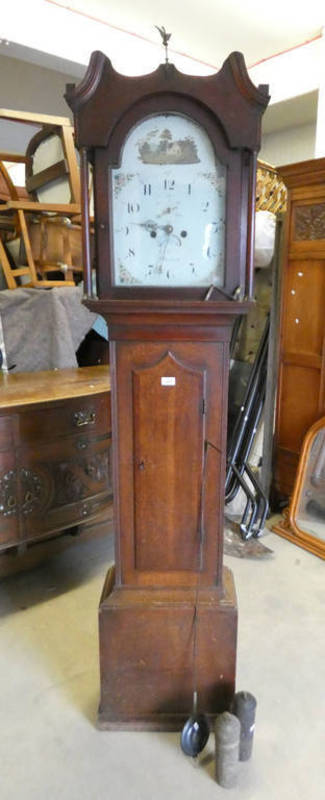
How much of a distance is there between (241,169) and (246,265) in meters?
0.22

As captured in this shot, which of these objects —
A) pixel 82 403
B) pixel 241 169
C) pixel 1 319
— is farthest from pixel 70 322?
pixel 241 169

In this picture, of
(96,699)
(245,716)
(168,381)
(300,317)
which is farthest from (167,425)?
(300,317)

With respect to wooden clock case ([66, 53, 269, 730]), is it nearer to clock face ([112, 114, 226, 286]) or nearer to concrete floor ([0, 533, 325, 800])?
clock face ([112, 114, 226, 286])

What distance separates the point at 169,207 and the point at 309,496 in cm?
187

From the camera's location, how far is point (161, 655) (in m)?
1.38

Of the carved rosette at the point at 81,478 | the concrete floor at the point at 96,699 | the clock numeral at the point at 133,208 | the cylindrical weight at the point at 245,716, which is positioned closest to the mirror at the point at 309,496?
the concrete floor at the point at 96,699

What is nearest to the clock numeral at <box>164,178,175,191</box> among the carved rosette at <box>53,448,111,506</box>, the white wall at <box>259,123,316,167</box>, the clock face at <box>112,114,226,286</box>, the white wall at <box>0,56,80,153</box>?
the clock face at <box>112,114,226,286</box>

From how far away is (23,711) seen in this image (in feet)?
4.80

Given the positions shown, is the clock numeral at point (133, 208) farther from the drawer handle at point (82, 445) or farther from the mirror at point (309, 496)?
the mirror at point (309, 496)

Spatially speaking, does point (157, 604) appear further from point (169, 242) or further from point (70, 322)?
point (70, 322)

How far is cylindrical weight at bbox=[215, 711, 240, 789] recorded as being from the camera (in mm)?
1201

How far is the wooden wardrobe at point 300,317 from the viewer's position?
7.83 feet

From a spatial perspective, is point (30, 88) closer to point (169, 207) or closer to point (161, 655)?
point (169, 207)

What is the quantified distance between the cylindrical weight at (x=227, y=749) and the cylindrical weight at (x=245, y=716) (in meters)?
0.03
